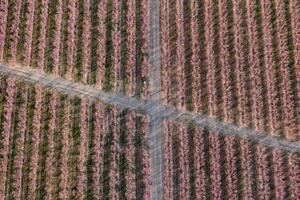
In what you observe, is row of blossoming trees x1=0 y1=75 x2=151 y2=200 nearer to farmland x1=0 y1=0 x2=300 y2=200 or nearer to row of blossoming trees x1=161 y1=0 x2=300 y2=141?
farmland x1=0 y1=0 x2=300 y2=200

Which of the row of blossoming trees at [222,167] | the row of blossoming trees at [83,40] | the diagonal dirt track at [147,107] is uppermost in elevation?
the row of blossoming trees at [83,40]

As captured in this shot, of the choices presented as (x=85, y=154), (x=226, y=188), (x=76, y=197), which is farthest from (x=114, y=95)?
(x=226, y=188)

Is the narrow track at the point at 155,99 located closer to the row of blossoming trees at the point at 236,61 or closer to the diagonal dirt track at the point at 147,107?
the row of blossoming trees at the point at 236,61

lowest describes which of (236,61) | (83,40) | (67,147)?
(67,147)

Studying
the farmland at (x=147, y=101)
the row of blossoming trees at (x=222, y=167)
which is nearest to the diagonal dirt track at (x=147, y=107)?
the farmland at (x=147, y=101)

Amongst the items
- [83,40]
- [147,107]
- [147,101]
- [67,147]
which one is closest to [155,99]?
[147,101]

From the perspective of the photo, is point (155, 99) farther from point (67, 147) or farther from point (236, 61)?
point (67, 147)

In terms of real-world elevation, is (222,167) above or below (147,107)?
below
